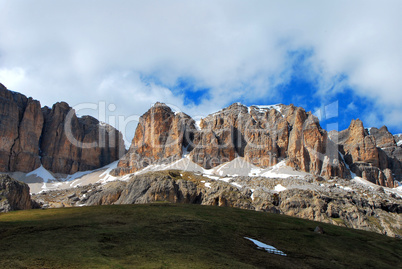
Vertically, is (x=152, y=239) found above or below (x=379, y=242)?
above

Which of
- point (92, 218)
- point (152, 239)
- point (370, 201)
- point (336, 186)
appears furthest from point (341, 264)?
point (336, 186)

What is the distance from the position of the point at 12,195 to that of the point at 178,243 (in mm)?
81463

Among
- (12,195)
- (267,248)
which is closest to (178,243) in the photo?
(267,248)

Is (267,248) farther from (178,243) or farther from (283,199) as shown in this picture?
(283,199)

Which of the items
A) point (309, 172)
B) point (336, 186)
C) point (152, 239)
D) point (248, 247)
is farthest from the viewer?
point (309, 172)

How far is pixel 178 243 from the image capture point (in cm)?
3456

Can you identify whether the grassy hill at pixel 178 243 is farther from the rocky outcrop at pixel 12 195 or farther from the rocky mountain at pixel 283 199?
the rocky mountain at pixel 283 199

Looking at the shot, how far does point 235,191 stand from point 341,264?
97527mm

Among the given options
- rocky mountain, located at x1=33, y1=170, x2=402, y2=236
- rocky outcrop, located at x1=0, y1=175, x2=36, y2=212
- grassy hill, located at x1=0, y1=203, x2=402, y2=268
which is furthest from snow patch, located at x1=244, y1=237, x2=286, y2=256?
rocky outcrop, located at x1=0, y1=175, x2=36, y2=212

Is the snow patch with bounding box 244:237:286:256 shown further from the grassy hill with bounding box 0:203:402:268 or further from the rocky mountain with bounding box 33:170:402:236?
the rocky mountain with bounding box 33:170:402:236

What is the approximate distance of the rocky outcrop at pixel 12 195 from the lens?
88669 millimetres

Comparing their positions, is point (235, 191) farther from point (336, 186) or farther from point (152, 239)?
point (152, 239)

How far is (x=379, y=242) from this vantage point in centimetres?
5159

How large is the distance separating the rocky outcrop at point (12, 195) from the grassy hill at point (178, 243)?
4880 cm
